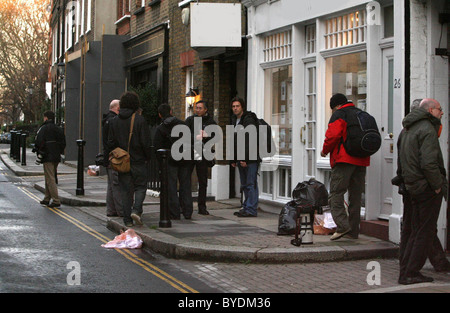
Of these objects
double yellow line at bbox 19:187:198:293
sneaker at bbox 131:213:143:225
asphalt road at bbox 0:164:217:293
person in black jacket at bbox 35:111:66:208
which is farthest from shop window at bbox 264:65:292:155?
person in black jacket at bbox 35:111:66:208

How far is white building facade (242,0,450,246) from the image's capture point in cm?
885

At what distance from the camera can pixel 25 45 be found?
58281mm

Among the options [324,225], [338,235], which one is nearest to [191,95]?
[324,225]

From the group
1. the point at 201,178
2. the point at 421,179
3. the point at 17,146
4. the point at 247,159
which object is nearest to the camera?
the point at 421,179

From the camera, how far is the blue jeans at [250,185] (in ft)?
38.4

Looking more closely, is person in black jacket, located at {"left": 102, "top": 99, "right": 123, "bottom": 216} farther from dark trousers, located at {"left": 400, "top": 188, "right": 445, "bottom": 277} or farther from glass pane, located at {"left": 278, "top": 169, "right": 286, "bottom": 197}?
dark trousers, located at {"left": 400, "top": 188, "right": 445, "bottom": 277}

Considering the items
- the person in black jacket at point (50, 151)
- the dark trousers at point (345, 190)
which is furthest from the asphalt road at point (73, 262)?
the dark trousers at point (345, 190)

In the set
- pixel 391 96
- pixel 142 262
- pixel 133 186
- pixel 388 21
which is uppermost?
pixel 388 21

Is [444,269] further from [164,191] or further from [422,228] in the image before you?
[164,191]

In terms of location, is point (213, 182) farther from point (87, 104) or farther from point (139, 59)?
point (87, 104)

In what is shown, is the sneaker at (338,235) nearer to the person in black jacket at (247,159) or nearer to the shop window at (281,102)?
the person in black jacket at (247,159)

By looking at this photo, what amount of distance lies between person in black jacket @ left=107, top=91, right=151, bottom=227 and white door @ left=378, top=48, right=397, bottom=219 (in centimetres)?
352

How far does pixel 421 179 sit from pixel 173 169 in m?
5.30

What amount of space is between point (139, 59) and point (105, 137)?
32.2ft
